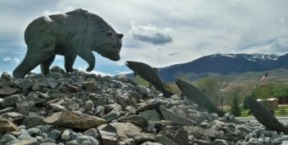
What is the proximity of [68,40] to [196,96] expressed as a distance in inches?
123

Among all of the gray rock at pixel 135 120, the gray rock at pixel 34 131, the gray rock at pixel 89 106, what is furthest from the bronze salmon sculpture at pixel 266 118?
the gray rock at pixel 34 131

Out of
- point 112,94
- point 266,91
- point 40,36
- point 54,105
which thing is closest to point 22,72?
point 40,36

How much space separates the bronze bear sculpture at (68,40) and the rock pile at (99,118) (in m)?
0.62

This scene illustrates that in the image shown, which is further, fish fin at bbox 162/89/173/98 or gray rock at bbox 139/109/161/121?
fish fin at bbox 162/89/173/98

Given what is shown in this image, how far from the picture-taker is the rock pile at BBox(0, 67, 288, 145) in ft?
18.7

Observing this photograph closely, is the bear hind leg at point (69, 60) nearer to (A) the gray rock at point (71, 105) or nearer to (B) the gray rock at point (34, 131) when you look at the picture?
(A) the gray rock at point (71, 105)

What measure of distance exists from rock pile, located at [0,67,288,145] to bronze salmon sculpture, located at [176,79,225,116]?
213 millimetres

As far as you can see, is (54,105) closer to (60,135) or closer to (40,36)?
(60,135)

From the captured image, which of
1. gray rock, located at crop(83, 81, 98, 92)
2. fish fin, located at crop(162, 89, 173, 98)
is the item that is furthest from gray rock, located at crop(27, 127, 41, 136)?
fish fin, located at crop(162, 89, 173, 98)

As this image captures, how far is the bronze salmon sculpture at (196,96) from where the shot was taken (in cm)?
953

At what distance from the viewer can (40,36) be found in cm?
942

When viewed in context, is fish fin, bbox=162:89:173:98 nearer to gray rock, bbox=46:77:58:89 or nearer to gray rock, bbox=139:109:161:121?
gray rock, bbox=139:109:161:121

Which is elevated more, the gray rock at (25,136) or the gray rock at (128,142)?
the gray rock at (25,136)

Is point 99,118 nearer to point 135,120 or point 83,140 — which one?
point 135,120
